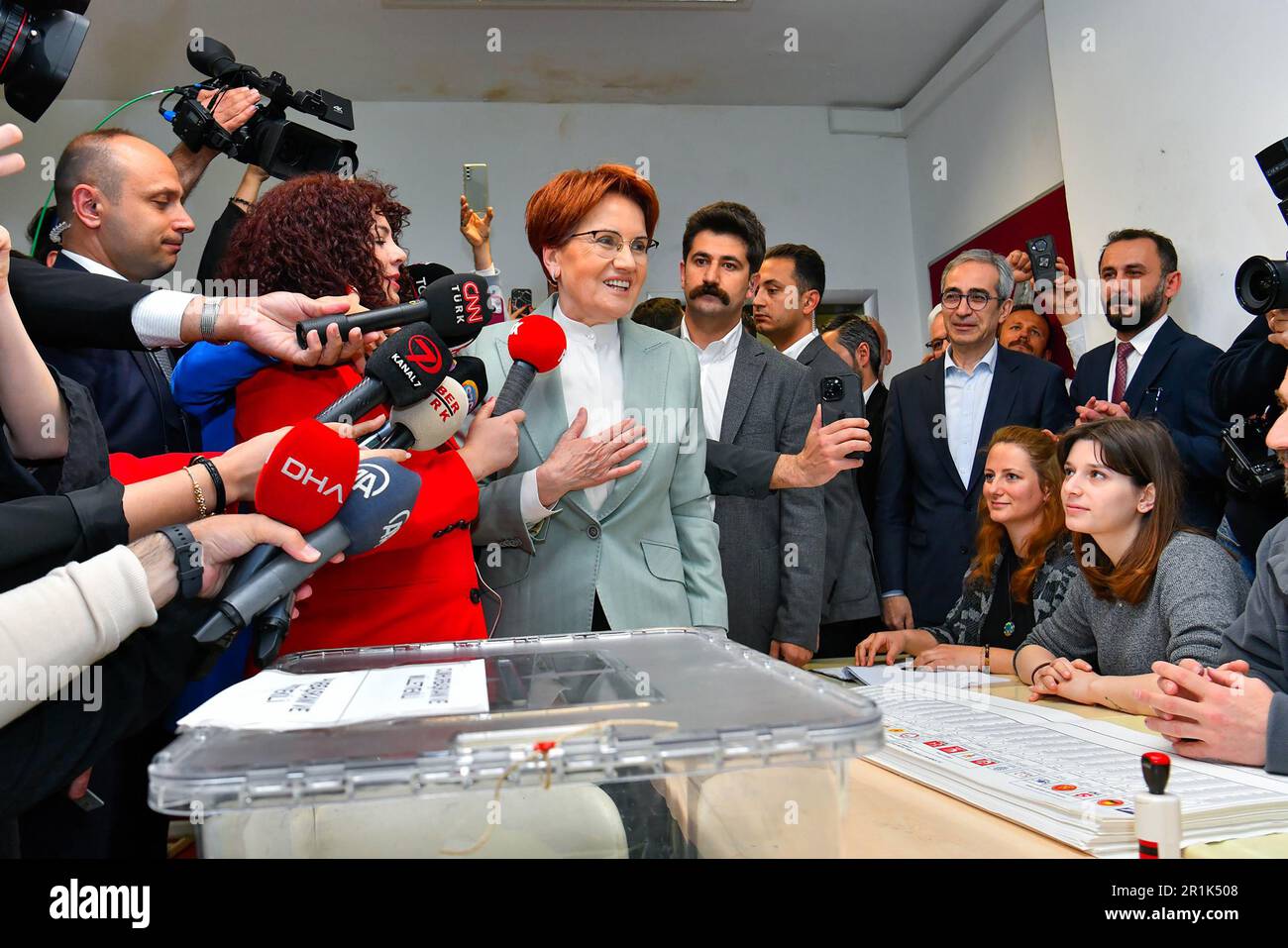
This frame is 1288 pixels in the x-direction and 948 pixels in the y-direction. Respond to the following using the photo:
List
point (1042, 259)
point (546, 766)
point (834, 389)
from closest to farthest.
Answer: point (546, 766)
point (834, 389)
point (1042, 259)

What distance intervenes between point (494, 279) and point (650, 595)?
0.97 meters

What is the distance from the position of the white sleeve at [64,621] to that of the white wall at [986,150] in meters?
4.70

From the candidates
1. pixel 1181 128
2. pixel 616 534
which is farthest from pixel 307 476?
pixel 1181 128

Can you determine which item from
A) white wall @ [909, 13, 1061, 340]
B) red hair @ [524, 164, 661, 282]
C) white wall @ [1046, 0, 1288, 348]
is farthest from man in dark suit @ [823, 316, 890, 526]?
red hair @ [524, 164, 661, 282]

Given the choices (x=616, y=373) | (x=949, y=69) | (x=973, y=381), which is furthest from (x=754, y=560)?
(x=949, y=69)

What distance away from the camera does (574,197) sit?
1.85 m

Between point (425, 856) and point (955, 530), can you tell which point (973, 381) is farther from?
point (425, 856)

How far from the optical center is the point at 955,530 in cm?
292

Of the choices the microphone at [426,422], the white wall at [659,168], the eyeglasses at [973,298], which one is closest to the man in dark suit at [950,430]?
the eyeglasses at [973,298]

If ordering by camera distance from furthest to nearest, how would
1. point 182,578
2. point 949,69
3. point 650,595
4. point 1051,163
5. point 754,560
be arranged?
point 949,69
point 1051,163
point 754,560
point 650,595
point 182,578

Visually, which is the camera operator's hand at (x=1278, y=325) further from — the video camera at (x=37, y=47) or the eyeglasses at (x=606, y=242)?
the video camera at (x=37, y=47)

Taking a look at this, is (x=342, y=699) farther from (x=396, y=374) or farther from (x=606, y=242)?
(x=606, y=242)

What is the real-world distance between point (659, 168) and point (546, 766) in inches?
227

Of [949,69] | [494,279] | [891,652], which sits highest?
[949,69]
